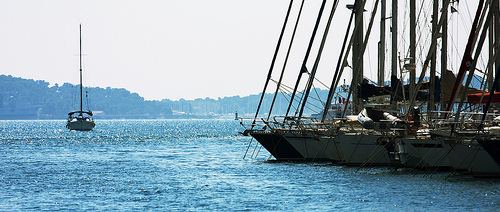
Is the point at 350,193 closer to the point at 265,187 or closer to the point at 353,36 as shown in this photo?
the point at 265,187

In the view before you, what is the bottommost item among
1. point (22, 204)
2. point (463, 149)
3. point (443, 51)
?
point (22, 204)

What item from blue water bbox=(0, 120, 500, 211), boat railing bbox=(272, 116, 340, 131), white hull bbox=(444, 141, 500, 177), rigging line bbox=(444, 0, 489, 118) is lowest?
blue water bbox=(0, 120, 500, 211)

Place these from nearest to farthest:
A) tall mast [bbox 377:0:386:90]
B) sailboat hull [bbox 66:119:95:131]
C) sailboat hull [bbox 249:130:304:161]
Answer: sailboat hull [bbox 249:130:304:161], tall mast [bbox 377:0:386:90], sailboat hull [bbox 66:119:95:131]

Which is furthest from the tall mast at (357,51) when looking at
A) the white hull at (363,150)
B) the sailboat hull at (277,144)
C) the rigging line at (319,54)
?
the white hull at (363,150)

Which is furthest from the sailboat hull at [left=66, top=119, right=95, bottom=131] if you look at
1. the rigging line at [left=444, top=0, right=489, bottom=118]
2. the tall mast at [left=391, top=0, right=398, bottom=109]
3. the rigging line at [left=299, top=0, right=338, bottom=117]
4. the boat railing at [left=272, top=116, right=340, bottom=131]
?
the rigging line at [left=444, top=0, right=489, bottom=118]

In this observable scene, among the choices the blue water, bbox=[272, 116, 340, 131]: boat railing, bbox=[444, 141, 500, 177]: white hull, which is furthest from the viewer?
bbox=[272, 116, 340, 131]: boat railing

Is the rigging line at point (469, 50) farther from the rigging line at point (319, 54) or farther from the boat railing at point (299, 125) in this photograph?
the rigging line at point (319, 54)

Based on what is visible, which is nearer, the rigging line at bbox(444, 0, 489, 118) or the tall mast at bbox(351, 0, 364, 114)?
the rigging line at bbox(444, 0, 489, 118)

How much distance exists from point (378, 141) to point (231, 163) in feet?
55.9

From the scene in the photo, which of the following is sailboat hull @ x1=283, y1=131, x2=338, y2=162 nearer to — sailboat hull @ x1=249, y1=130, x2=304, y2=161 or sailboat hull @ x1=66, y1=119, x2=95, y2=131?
sailboat hull @ x1=249, y1=130, x2=304, y2=161

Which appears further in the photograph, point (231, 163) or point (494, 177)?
point (231, 163)

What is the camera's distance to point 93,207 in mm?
28328

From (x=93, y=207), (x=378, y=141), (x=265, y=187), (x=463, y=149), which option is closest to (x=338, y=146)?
(x=378, y=141)

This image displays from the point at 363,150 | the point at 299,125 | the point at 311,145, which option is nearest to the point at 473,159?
the point at 363,150
